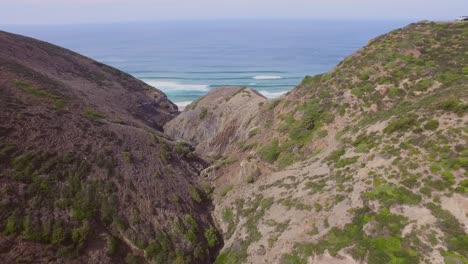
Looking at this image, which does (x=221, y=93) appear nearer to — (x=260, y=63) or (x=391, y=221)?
(x=391, y=221)

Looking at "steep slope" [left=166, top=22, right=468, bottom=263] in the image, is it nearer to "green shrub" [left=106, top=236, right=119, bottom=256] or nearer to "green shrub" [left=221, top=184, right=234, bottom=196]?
"green shrub" [left=221, top=184, right=234, bottom=196]

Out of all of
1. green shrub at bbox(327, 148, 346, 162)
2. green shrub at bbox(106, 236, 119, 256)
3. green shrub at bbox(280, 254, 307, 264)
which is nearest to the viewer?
green shrub at bbox(280, 254, 307, 264)

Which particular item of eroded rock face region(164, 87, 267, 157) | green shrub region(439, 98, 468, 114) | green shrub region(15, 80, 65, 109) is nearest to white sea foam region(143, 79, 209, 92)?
eroded rock face region(164, 87, 267, 157)

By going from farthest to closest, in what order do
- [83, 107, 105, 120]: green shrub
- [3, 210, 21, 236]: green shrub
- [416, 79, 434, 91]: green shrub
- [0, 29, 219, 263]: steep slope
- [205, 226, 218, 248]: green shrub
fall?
[83, 107, 105, 120]: green shrub → [416, 79, 434, 91]: green shrub → [205, 226, 218, 248]: green shrub → [0, 29, 219, 263]: steep slope → [3, 210, 21, 236]: green shrub

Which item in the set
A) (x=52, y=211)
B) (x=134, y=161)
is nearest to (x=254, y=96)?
(x=134, y=161)

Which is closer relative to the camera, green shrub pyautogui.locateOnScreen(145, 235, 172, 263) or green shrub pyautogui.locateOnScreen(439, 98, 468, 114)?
green shrub pyautogui.locateOnScreen(439, 98, 468, 114)

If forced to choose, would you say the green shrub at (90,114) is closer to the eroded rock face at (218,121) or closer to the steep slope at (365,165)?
the eroded rock face at (218,121)
